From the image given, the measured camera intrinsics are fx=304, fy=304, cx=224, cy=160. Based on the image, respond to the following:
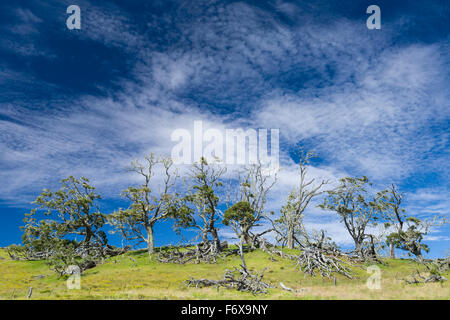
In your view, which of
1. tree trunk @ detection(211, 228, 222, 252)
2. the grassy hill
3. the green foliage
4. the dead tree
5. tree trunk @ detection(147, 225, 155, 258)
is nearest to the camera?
the grassy hill

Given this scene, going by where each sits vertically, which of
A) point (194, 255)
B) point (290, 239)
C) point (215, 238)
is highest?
point (215, 238)

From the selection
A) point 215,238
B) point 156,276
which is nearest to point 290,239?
point 215,238

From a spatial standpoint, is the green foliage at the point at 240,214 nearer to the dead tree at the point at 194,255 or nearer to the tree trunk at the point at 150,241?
the dead tree at the point at 194,255

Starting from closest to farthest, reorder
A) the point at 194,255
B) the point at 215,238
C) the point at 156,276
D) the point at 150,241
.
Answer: the point at 156,276
the point at 194,255
the point at 215,238
the point at 150,241

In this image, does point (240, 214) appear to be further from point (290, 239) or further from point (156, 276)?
point (156, 276)

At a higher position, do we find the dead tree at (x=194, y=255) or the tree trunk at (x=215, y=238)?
the tree trunk at (x=215, y=238)

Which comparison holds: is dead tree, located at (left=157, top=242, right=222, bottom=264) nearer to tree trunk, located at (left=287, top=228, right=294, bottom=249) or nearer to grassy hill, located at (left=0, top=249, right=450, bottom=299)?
grassy hill, located at (left=0, top=249, right=450, bottom=299)

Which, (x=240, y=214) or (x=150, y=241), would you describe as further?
(x=150, y=241)

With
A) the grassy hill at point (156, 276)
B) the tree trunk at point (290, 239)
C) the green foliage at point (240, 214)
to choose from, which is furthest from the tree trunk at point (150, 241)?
the tree trunk at point (290, 239)

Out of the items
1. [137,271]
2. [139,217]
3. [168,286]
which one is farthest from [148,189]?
[168,286]

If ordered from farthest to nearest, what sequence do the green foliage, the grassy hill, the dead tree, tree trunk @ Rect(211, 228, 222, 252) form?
tree trunk @ Rect(211, 228, 222, 252) < the green foliage < the dead tree < the grassy hill

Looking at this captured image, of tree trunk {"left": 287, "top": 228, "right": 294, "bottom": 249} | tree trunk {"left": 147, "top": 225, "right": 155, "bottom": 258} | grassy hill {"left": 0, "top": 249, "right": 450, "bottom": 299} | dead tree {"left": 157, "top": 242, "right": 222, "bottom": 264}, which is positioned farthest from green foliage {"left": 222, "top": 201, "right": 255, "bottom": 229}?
tree trunk {"left": 147, "top": 225, "right": 155, "bottom": 258}

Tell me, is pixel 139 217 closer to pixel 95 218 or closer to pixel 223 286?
pixel 95 218
